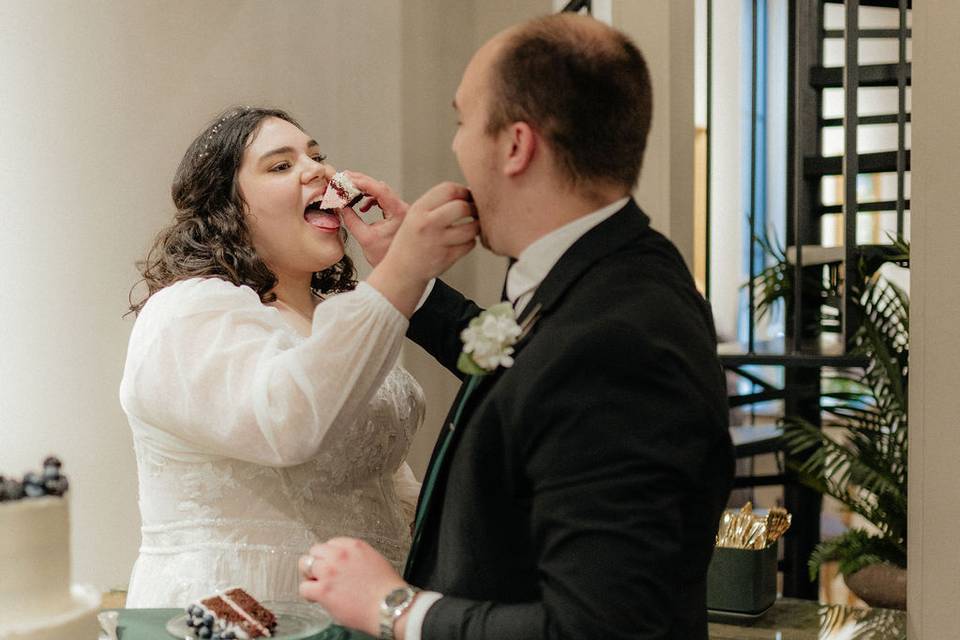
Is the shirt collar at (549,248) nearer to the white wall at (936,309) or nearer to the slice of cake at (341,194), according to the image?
the slice of cake at (341,194)

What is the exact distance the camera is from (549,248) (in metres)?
1.42

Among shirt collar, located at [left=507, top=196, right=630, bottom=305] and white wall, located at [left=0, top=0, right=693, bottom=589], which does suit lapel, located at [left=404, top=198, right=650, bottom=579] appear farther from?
white wall, located at [left=0, top=0, right=693, bottom=589]

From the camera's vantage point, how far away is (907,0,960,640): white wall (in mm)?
2150

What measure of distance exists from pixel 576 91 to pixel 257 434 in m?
0.79

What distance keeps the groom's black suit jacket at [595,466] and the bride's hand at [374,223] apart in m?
0.77

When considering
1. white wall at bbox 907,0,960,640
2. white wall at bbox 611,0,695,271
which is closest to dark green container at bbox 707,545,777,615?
white wall at bbox 907,0,960,640

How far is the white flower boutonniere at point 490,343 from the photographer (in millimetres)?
1384

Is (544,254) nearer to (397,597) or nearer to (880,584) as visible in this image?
(397,597)

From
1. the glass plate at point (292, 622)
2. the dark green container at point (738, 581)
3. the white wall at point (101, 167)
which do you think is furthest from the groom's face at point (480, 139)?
the white wall at point (101, 167)

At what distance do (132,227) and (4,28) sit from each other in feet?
2.33

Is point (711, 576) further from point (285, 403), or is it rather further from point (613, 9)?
point (613, 9)

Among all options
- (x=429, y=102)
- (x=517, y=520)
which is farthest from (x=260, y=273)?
(x=429, y=102)

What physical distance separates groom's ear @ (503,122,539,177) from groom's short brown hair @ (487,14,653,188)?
0.04 feet

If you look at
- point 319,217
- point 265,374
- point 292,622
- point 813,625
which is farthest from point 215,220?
point 813,625
